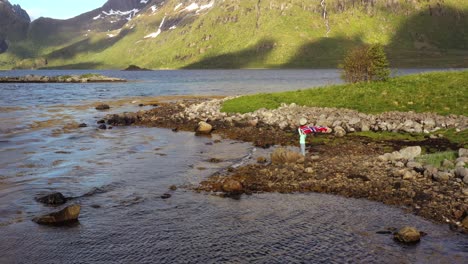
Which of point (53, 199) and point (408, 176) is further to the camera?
point (408, 176)

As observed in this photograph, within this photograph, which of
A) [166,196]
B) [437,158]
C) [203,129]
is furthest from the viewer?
[203,129]

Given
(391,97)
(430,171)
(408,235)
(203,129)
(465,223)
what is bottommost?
(465,223)

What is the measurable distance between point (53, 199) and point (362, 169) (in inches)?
673

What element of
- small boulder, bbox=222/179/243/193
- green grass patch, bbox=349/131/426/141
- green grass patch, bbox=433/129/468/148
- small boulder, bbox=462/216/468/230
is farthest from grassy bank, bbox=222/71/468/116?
small boulder, bbox=222/179/243/193

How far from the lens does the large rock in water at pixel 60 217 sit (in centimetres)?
1742

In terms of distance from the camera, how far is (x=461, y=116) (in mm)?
36219

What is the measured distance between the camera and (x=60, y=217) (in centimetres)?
1753

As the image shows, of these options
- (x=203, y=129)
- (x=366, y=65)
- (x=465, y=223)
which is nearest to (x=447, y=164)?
(x=465, y=223)

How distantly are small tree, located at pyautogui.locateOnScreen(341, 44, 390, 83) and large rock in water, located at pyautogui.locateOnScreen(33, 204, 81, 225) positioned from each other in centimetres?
4420

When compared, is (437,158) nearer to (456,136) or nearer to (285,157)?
(285,157)

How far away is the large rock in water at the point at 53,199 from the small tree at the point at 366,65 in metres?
43.1

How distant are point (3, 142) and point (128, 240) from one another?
2966 centimetres

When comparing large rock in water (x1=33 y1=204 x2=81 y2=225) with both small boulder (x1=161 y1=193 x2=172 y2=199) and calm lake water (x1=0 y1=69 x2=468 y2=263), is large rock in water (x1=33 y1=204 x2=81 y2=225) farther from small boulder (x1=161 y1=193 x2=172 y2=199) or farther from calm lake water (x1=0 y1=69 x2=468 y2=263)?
small boulder (x1=161 y1=193 x2=172 y2=199)

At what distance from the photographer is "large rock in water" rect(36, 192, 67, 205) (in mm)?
20308
